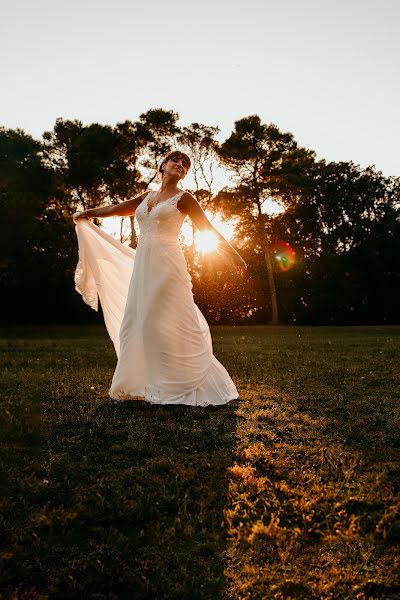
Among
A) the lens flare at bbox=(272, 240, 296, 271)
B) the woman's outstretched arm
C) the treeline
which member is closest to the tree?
the treeline

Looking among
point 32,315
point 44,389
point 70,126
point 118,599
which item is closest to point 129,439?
point 118,599

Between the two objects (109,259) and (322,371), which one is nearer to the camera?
(109,259)

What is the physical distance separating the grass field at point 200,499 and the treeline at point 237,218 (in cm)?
2407

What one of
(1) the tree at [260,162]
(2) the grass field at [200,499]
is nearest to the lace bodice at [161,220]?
(2) the grass field at [200,499]

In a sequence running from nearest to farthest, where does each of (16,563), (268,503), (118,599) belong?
(118,599) → (16,563) → (268,503)

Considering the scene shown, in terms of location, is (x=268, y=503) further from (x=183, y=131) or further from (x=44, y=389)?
(x=183, y=131)

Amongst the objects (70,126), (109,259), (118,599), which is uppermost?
(70,126)

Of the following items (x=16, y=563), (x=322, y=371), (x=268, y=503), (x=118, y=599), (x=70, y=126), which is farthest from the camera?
(x=70, y=126)

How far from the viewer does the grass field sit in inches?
103

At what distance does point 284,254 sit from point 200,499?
42485mm

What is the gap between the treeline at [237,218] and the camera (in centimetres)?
3206

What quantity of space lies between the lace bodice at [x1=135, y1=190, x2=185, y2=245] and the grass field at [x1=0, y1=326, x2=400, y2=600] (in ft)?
7.19

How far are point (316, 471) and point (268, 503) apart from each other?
0.83 meters

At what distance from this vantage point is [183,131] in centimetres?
Answer: 3803
